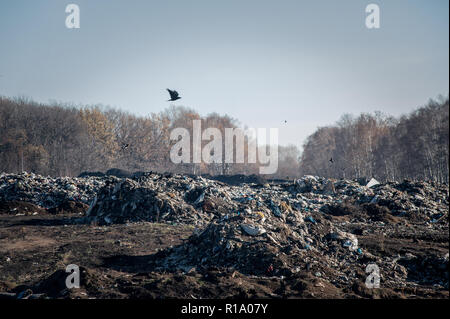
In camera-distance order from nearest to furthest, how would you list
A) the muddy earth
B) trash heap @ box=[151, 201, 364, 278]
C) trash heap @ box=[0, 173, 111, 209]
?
1. the muddy earth
2. trash heap @ box=[151, 201, 364, 278]
3. trash heap @ box=[0, 173, 111, 209]

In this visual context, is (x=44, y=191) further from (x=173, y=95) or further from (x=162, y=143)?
(x=162, y=143)

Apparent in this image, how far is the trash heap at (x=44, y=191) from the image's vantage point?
17.4 m

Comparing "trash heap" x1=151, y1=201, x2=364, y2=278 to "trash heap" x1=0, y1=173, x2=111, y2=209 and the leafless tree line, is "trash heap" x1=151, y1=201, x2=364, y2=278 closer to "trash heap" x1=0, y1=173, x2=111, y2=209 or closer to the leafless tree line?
"trash heap" x1=0, y1=173, x2=111, y2=209

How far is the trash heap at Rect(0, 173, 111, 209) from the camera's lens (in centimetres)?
1739

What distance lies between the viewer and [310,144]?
151 ft

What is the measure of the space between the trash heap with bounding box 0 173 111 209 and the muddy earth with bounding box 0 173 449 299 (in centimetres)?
7

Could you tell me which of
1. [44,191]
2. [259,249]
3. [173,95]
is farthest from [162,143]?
[259,249]

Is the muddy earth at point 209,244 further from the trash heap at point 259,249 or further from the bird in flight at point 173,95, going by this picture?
the bird in flight at point 173,95

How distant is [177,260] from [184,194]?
7.47 metres

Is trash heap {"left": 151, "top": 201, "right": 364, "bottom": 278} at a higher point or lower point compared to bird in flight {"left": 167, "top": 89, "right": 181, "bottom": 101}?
lower

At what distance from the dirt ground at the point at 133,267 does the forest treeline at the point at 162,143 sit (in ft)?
59.0

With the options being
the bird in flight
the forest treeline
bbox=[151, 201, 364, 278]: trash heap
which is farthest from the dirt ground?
the forest treeline
